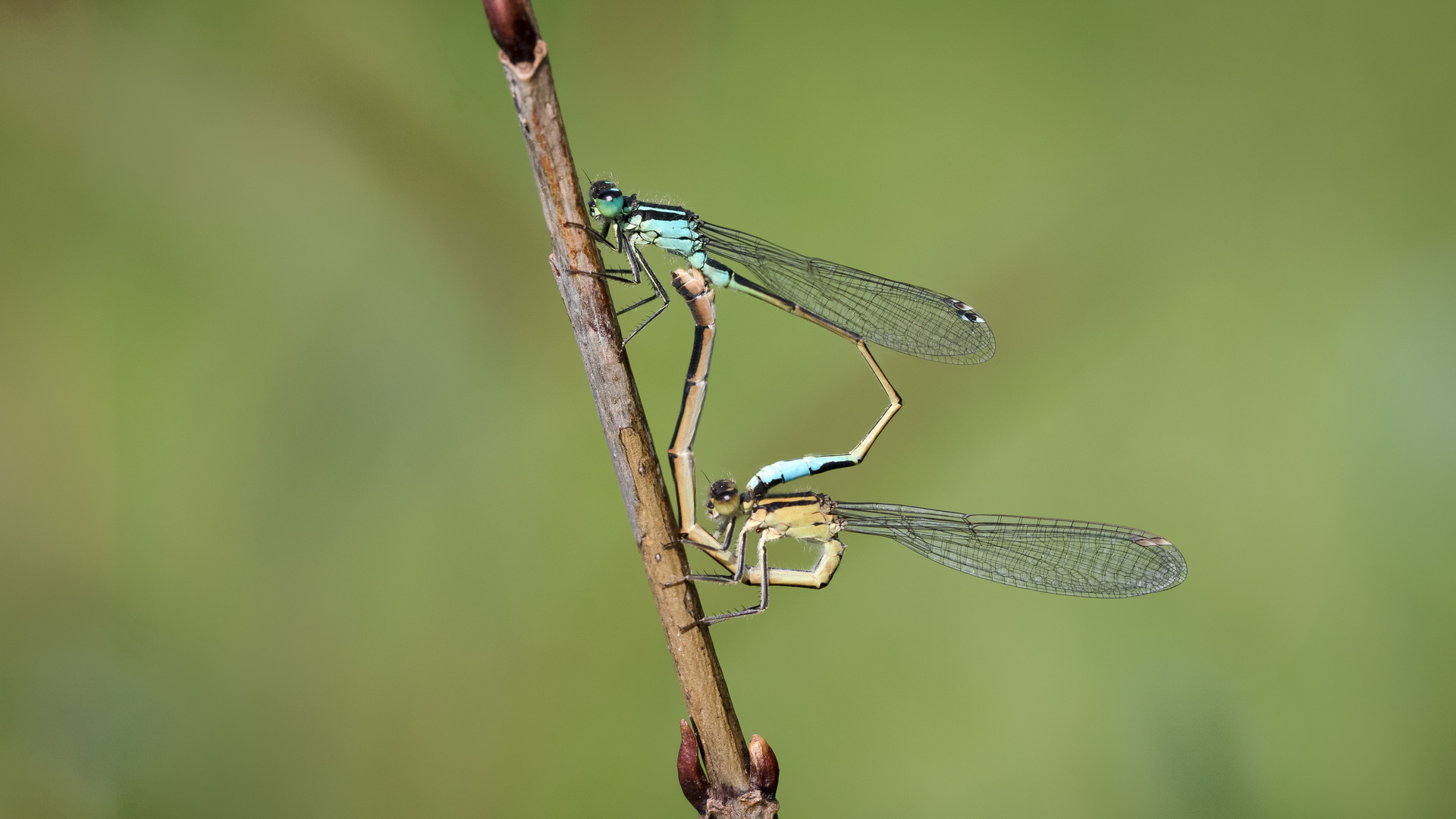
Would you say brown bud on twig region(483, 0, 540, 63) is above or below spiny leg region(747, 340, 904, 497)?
above

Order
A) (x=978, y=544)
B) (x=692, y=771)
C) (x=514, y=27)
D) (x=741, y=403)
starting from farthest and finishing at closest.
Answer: (x=741, y=403), (x=978, y=544), (x=692, y=771), (x=514, y=27)

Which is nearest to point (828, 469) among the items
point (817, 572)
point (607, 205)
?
point (817, 572)

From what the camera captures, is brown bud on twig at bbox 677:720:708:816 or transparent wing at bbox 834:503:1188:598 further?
transparent wing at bbox 834:503:1188:598

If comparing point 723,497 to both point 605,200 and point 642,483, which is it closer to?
point 642,483

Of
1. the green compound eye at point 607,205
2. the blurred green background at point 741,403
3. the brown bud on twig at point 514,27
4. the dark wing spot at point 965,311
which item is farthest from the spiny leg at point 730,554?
the brown bud on twig at point 514,27

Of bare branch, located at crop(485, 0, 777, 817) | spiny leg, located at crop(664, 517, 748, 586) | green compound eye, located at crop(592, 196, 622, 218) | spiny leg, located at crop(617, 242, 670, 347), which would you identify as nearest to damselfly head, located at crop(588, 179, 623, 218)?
green compound eye, located at crop(592, 196, 622, 218)

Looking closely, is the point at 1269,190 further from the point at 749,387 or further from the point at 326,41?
the point at 326,41

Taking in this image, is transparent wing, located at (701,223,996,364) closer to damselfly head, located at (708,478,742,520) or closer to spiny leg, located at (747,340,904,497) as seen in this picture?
spiny leg, located at (747,340,904,497)
